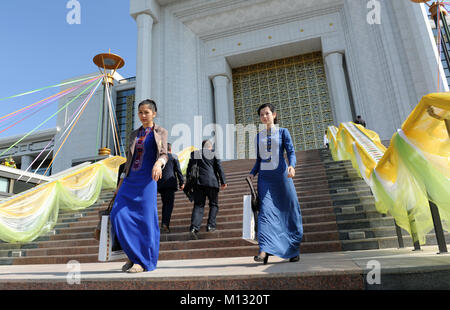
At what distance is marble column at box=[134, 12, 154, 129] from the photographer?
1731 centimetres

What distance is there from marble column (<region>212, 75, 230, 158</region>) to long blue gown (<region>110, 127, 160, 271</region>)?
14.1 metres

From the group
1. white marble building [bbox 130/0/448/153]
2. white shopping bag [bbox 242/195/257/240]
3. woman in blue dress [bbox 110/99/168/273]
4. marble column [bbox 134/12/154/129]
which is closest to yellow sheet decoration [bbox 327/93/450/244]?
white shopping bag [bbox 242/195/257/240]

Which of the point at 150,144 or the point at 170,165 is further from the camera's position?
the point at 170,165

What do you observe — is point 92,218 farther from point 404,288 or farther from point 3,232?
point 404,288

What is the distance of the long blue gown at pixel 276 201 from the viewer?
3281 millimetres

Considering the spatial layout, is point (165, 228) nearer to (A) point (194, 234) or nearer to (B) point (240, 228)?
(A) point (194, 234)

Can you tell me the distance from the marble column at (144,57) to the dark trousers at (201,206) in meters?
12.3

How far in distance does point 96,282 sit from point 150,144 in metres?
1.44

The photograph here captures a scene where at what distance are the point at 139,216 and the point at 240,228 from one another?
8.59ft

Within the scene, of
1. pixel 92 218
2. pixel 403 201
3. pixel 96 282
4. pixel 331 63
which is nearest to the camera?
pixel 96 282

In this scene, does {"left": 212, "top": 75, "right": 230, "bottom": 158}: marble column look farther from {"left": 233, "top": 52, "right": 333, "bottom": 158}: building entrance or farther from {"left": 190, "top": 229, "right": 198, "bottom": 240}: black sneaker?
{"left": 190, "top": 229, "right": 198, "bottom": 240}: black sneaker

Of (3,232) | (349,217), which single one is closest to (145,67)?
(3,232)

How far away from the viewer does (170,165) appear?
611 centimetres
